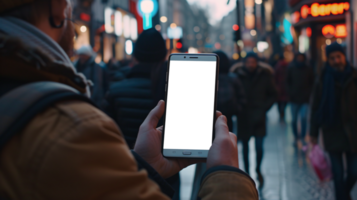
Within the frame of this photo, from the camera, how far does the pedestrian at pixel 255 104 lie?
7324 millimetres

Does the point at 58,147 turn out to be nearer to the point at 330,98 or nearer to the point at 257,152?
the point at 330,98

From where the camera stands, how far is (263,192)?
Answer: 647 cm

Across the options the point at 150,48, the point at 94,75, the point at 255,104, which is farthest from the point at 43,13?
the point at 94,75

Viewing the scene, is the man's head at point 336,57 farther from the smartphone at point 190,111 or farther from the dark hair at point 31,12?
the dark hair at point 31,12

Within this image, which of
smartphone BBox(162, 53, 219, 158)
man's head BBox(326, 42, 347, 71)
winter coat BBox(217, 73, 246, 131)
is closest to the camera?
smartphone BBox(162, 53, 219, 158)

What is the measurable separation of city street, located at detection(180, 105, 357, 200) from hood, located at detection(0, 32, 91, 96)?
5272 millimetres

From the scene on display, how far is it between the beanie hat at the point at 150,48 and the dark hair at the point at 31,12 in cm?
290

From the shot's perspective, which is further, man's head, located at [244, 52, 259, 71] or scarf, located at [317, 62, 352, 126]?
man's head, located at [244, 52, 259, 71]

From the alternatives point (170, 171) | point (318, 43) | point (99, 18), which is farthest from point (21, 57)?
point (99, 18)

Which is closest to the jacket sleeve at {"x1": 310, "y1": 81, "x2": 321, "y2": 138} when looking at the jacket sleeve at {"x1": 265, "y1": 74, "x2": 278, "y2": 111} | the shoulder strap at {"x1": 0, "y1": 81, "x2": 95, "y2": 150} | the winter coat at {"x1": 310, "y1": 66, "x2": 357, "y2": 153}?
the winter coat at {"x1": 310, "y1": 66, "x2": 357, "y2": 153}

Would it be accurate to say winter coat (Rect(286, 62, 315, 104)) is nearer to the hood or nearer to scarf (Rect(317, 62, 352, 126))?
scarf (Rect(317, 62, 352, 126))

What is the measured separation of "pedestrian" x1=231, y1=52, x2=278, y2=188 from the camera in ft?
24.0

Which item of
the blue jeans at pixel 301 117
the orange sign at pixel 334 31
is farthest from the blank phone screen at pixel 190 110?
the orange sign at pixel 334 31

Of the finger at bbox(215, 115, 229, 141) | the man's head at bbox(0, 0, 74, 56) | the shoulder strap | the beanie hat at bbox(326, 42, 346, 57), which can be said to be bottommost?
the finger at bbox(215, 115, 229, 141)
